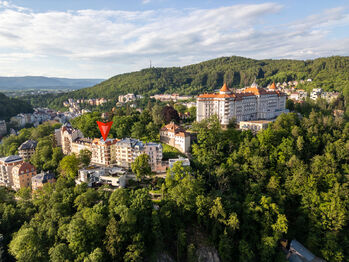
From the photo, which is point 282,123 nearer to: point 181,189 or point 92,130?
point 181,189

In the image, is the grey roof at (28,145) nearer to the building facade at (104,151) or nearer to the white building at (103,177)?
the building facade at (104,151)

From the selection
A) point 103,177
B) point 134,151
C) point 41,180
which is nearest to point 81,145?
point 41,180

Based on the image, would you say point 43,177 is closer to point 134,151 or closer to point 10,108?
point 134,151

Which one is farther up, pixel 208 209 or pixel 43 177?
pixel 43 177

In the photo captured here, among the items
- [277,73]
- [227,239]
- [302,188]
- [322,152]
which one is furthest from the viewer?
[277,73]

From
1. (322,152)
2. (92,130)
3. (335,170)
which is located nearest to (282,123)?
(322,152)

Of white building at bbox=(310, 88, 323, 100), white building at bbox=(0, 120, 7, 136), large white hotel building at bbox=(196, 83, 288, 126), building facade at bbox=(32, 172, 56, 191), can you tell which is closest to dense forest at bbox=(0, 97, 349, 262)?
building facade at bbox=(32, 172, 56, 191)

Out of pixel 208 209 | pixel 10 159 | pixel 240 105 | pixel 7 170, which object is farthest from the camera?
pixel 240 105
